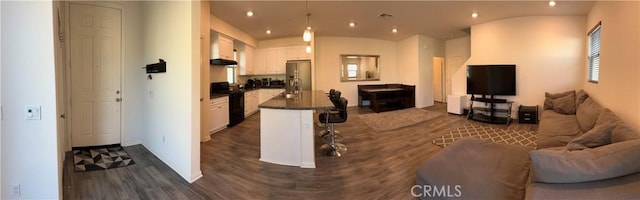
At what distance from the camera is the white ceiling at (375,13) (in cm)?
506

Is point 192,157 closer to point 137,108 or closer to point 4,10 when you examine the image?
point 4,10

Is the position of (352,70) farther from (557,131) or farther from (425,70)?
(557,131)

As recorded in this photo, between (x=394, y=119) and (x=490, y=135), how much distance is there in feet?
6.73

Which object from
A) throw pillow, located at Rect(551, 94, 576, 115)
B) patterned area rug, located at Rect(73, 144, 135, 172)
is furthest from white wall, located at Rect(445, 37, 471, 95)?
patterned area rug, located at Rect(73, 144, 135, 172)

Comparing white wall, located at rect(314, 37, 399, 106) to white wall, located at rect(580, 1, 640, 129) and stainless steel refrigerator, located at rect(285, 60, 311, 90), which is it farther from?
white wall, located at rect(580, 1, 640, 129)

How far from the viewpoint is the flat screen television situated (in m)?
6.26

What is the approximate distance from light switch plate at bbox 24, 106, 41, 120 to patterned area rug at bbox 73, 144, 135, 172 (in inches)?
62.1

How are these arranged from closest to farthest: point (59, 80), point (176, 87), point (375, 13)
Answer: point (59, 80) < point (176, 87) < point (375, 13)

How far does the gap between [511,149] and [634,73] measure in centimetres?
153

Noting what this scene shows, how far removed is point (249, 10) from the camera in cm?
532

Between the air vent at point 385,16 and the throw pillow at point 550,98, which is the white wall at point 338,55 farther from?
the throw pillow at point 550,98

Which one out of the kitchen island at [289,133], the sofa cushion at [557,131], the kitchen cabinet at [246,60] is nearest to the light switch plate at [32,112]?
the kitchen island at [289,133]

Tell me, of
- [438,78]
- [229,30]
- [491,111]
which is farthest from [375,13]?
[438,78]

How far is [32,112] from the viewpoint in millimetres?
1952
